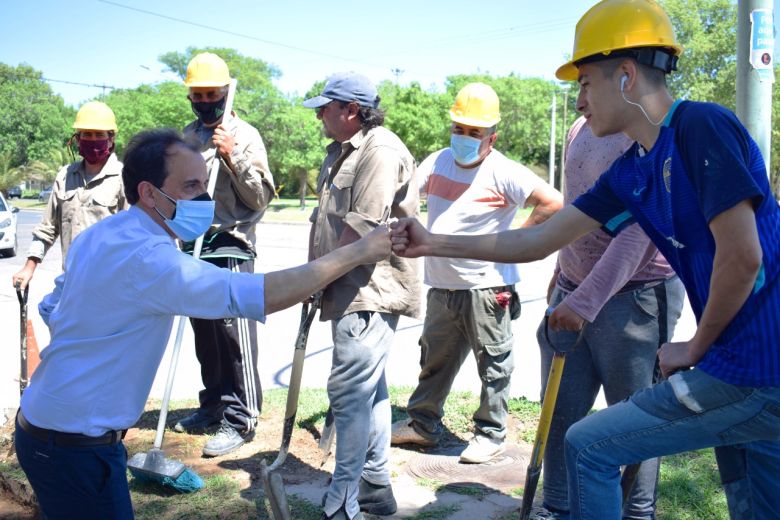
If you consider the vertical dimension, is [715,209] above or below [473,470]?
above

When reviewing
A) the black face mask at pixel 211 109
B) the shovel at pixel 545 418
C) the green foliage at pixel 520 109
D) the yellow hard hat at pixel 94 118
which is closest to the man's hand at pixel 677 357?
the shovel at pixel 545 418

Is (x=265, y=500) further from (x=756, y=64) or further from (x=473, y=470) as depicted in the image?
(x=756, y=64)

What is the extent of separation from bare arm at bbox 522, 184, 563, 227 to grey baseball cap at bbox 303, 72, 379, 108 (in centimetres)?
136

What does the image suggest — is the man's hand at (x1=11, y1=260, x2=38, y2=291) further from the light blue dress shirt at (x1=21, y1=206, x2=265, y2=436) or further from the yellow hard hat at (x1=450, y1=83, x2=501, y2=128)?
the yellow hard hat at (x1=450, y1=83, x2=501, y2=128)

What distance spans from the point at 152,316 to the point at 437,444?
9.23 ft

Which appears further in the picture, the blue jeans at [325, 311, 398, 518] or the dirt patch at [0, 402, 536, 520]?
the dirt patch at [0, 402, 536, 520]

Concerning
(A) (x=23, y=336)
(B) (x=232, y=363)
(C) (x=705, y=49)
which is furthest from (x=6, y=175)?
(B) (x=232, y=363)

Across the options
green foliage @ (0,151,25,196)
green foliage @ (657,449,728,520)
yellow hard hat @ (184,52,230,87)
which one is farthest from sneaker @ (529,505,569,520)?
green foliage @ (0,151,25,196)

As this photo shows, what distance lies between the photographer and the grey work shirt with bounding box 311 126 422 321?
11.8 feet

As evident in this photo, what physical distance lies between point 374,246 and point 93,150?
3.24 metres

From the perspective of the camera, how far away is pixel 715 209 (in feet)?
6.84

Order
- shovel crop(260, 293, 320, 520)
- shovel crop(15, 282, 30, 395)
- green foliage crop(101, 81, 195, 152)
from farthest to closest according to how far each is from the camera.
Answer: green foliage crop(101, 81, 195, 152) → shovel crop(15, 282, 30, 395) → shovel crop(260, 293, 320, 520)

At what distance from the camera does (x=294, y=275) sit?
2.53m

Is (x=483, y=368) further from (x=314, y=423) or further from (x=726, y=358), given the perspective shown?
(x=726, y=358)
